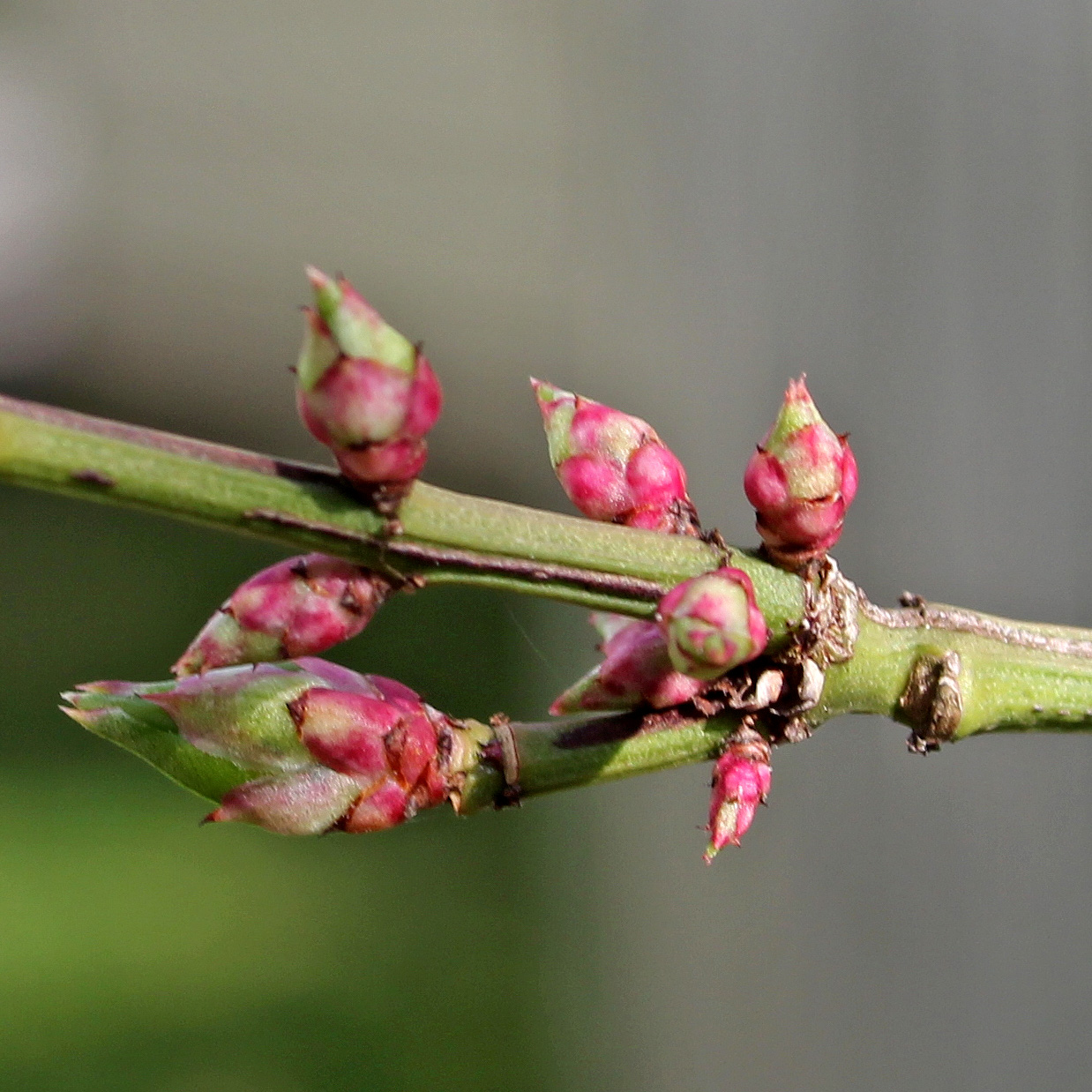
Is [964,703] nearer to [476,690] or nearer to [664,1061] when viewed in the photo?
[664,1061]

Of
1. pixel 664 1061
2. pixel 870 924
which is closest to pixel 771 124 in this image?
pixel 870 924

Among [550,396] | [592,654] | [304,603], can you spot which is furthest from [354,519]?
[592,654]

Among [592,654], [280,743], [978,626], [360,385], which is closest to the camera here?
A: [360,385]

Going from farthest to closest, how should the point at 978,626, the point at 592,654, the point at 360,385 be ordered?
the point at 592,654, the point at 978,626, the point at 360,385

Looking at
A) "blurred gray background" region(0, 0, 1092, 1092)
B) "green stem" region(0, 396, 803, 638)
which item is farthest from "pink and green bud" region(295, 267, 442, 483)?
"blurred gray background" region(0, 0, 1092, 1092)

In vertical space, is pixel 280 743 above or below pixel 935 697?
below

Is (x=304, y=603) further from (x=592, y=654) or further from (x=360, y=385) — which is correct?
(x=592, y=654)

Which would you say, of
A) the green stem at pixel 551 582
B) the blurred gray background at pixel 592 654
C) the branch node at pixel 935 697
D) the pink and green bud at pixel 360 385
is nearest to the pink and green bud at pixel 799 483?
the green stem at pixel 551 582

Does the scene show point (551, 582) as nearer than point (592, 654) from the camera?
Yes
